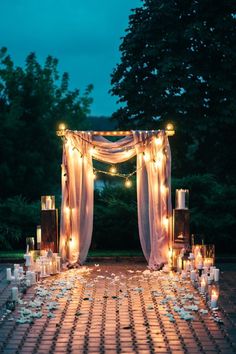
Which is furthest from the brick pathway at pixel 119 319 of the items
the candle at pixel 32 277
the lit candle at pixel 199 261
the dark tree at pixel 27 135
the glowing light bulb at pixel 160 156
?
the dark tree at pixel 27 135

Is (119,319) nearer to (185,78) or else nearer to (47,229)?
(47,229)

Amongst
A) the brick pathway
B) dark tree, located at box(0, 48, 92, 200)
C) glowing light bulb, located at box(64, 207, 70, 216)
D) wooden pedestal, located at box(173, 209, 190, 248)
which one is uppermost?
dark tree, located at box(0, 48, 92, 200)

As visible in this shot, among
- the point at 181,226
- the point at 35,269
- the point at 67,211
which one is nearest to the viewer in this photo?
the point at 35,269

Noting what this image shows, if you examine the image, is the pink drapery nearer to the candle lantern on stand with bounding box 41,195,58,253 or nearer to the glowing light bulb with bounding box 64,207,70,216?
the glowing light bulb with bounding box 64,207,70,216

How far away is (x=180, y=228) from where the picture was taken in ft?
35.2

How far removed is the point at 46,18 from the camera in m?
125

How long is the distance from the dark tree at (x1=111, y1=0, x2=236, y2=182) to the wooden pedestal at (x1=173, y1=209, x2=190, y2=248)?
678 centimetres

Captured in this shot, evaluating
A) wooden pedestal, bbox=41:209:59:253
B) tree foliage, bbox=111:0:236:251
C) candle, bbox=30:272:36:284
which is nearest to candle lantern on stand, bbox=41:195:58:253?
wooden pedestal, bbox=41:209:59:253

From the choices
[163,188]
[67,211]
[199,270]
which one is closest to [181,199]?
[163,188]

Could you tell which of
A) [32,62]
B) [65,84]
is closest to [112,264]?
[32,62]

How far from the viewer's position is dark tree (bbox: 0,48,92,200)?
21297 millimetres

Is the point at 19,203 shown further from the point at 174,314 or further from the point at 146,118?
the point at 174,314

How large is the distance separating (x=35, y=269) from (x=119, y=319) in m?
2.98

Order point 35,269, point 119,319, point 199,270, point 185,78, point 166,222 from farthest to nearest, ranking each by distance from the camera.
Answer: point 185,78, point 166,222, point 199,270, point 35,269, point 119,319
